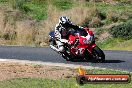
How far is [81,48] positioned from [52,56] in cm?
227

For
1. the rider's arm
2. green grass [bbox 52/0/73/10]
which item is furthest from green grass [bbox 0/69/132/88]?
green grass [bbox 52/0/73/10]

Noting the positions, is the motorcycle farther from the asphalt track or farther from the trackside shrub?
the trackside shrub

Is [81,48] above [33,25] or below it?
above

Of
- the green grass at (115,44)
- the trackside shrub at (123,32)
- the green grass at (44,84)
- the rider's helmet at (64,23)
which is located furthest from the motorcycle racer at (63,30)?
the trackside shrub at (123,32)

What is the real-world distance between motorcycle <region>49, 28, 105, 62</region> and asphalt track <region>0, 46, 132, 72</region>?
0.29 metres

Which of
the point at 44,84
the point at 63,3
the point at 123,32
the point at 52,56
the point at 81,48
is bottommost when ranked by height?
the point at 63,3

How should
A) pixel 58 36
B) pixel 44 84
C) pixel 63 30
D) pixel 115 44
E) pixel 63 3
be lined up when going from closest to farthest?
1. pixel 44 84
2. pixel 63 30
3. pixel 58 36
4. pixel 115 44
5. pixel 63 3

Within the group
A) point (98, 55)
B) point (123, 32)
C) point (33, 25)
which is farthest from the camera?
point (33, 25)

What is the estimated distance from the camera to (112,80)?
703 centimetres

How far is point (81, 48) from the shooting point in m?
18.5

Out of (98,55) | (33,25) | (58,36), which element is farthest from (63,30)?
(33,25)

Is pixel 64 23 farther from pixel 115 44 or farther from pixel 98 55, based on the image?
pixel 115 44

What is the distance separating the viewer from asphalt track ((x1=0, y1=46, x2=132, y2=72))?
57.9 feet

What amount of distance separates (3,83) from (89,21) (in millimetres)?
21132
